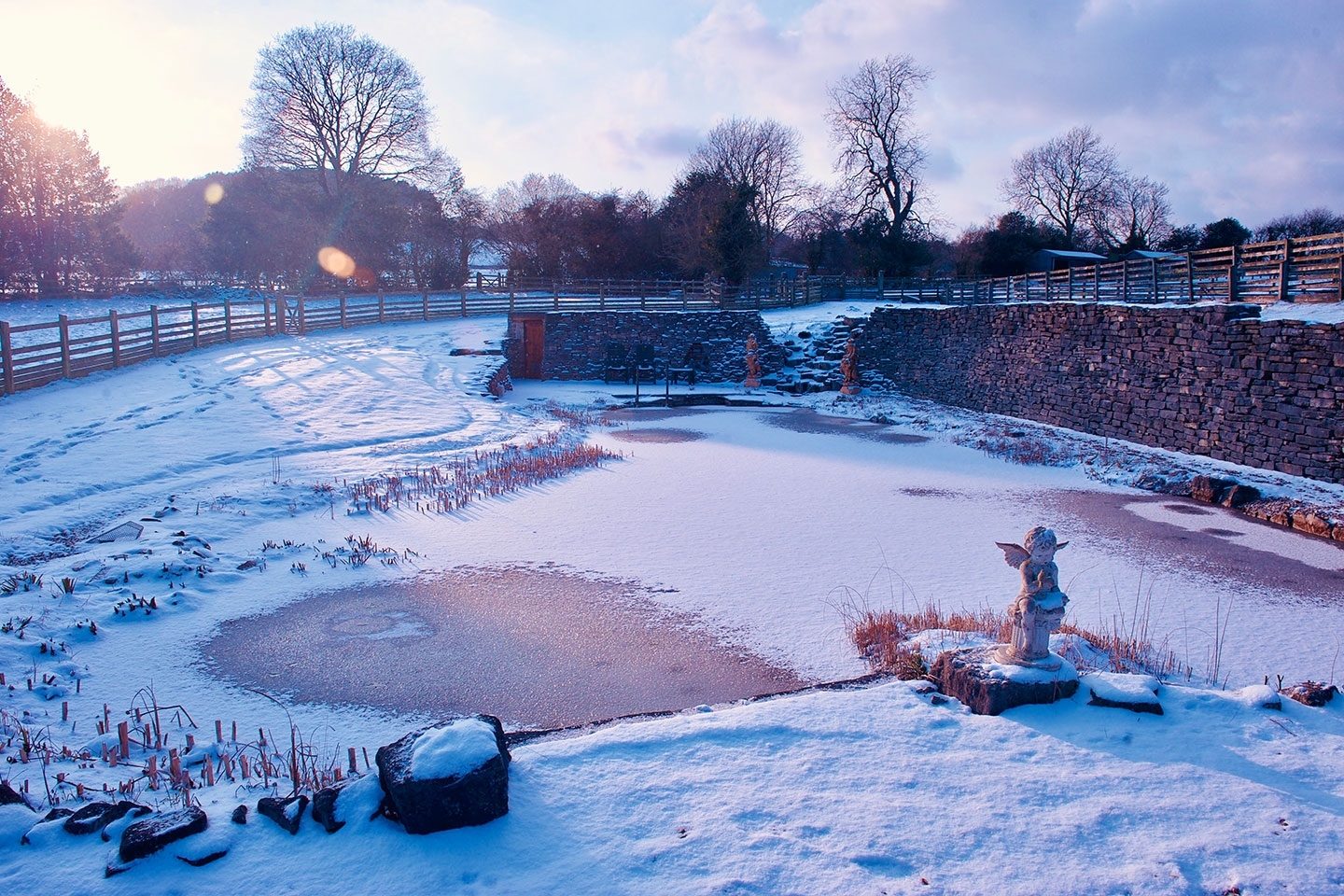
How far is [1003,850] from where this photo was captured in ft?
9.95

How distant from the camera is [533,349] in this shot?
98.2 feet

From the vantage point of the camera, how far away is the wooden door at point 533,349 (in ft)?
97.6

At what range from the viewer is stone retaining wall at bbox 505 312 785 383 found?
97.2 feet

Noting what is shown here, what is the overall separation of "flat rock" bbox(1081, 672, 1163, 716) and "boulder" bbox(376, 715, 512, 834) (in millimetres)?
3183

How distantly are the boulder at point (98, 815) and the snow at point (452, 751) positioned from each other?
3.63ft

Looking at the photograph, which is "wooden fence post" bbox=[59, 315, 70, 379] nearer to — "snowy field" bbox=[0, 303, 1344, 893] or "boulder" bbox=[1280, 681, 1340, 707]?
"snowy field" bbox=[0, 303, 1344, 893]

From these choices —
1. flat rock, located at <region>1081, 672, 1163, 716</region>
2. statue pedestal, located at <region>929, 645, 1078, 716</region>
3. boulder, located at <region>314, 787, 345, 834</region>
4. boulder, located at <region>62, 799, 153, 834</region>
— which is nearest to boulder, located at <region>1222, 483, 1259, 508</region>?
flat rock, located at <region>1081, 672, 1163, 716</region>

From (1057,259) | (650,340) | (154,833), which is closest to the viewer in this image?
(154,833)

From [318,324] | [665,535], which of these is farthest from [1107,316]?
[318,324]

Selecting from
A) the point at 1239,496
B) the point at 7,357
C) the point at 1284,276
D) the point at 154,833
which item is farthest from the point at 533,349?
the point at 154,833

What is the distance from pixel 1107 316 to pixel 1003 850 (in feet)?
55.2

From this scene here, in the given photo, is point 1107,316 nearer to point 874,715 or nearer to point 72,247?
point 874,715

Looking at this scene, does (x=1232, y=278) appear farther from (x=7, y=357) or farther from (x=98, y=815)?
(x=7, y=357)

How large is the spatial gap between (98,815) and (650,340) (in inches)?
1089
